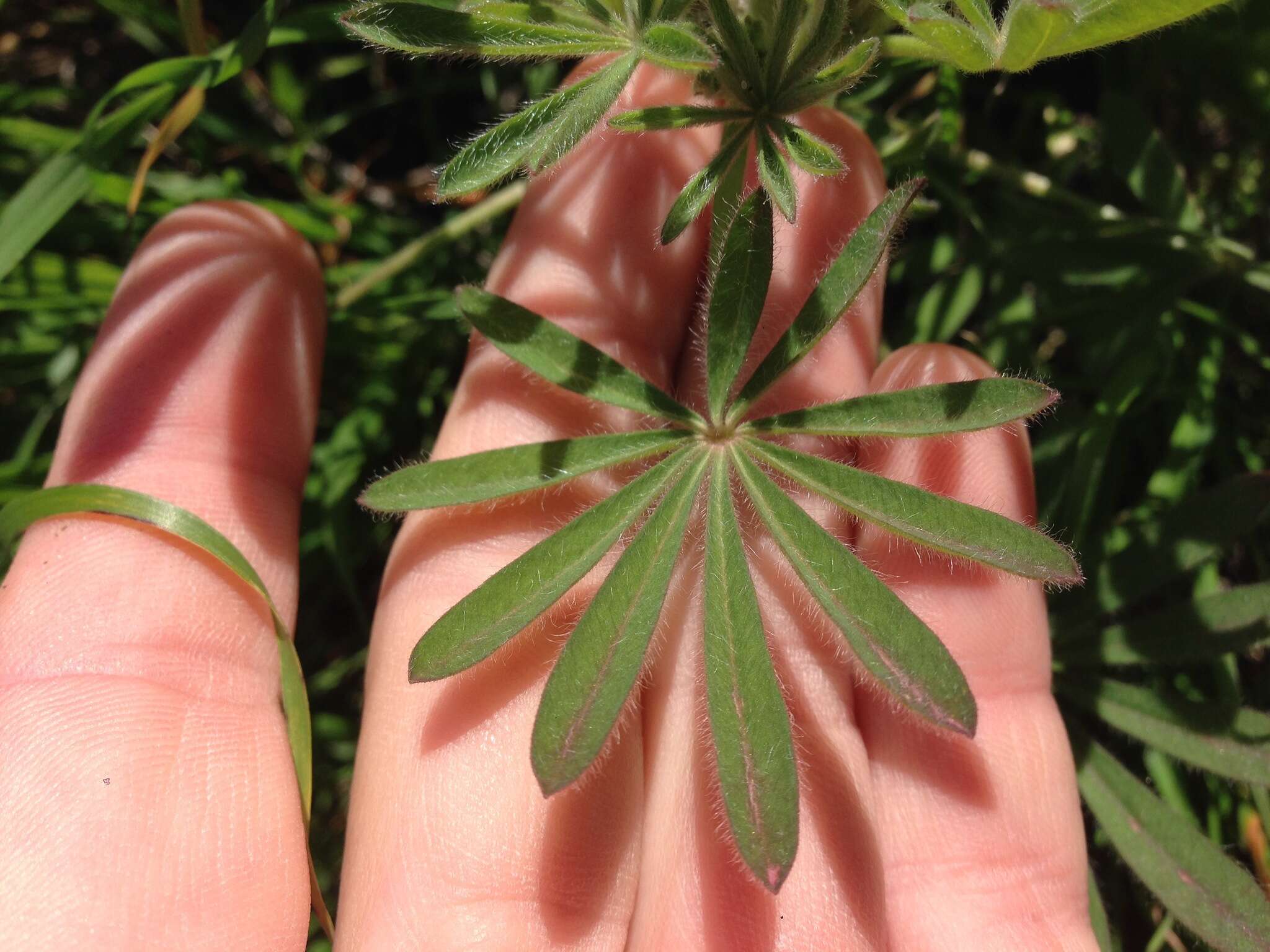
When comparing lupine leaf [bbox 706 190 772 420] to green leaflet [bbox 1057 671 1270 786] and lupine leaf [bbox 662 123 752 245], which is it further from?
green leaflet [bbox 1057 671 1270 786]

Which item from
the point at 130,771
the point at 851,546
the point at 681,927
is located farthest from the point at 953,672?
the point at 130,771

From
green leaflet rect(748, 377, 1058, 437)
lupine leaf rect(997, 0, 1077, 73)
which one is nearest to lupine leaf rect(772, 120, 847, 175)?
lupine leaf rect(997, 0, 1077, 73)

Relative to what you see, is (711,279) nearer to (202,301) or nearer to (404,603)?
(404,603)

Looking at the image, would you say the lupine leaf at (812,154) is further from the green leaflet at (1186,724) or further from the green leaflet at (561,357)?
the green leaflet at (1186,724)

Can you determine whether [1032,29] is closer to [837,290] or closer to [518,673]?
[837,290]

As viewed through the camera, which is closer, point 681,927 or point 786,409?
point 681,927

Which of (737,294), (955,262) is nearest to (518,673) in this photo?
(737,294)
